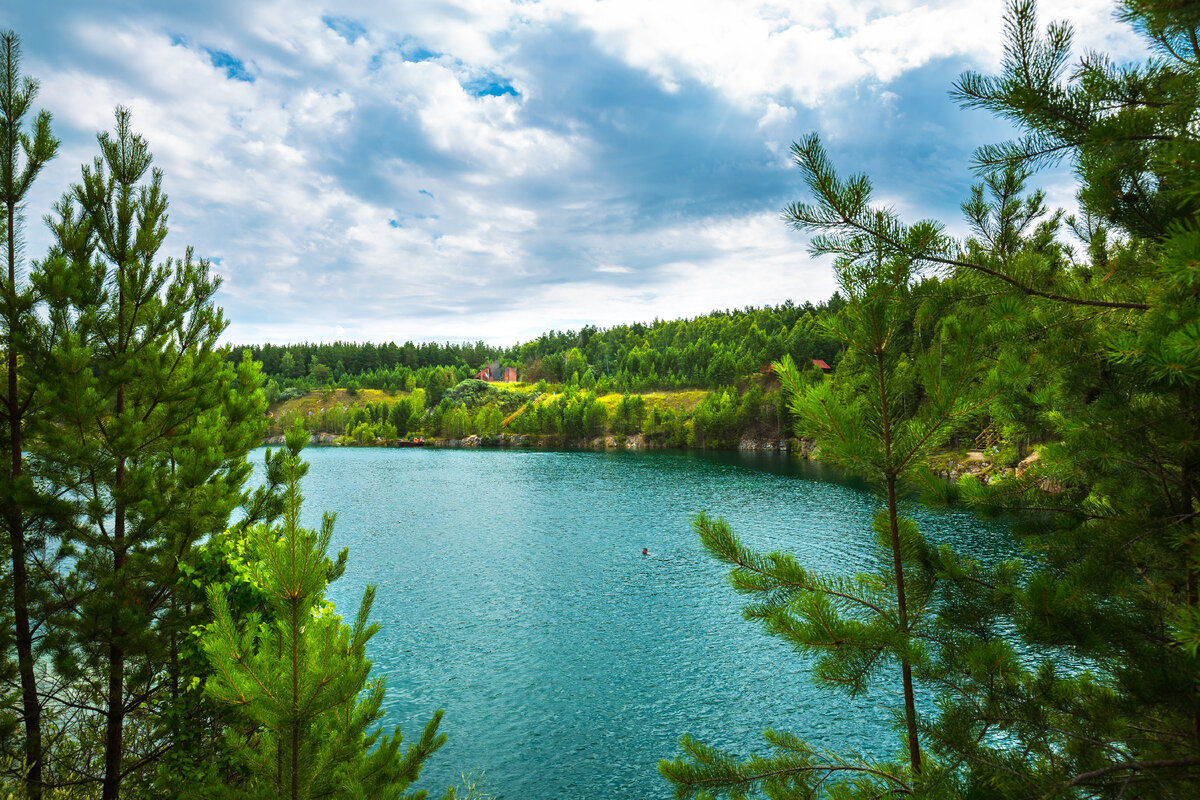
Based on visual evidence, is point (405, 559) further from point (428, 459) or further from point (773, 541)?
point (428, 459)

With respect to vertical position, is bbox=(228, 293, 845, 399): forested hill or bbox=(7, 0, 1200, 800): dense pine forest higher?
bbox=(228, 293, 845, 399): forested hill

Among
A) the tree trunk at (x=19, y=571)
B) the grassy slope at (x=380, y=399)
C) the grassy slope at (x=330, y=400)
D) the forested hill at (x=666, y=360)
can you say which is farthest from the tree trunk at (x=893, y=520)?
the grassy slope at (x=330, y=400)

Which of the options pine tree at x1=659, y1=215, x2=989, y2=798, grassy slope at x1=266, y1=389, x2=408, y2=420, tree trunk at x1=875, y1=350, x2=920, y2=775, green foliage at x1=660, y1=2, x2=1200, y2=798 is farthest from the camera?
grassy slope at x1=266, y1=389, x2=408, y2=420

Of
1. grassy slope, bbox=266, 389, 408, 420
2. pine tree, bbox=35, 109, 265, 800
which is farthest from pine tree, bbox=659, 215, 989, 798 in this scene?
grassy slope, bbox=266, 389, 408, 420

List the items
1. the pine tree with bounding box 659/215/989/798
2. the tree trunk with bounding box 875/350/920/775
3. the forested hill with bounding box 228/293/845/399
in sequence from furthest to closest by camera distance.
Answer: the forested hill with bounding box 228/293/845/399
the tree trunk with bounding box 875/350/920/775
the pine tree with bounding box 659/215/989/798

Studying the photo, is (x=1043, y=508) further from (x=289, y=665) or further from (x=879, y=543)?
(x=289, y=665)

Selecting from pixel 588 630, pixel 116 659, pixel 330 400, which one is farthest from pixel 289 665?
pixel 330 400

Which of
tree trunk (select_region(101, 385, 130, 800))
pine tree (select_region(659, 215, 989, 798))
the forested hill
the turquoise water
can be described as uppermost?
the forested hill

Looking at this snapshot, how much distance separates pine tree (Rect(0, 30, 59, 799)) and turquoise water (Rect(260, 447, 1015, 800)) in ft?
29.2

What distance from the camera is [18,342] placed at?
261 inches

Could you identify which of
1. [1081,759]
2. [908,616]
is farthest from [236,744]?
[1081,759]

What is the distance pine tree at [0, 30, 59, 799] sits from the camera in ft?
22.0

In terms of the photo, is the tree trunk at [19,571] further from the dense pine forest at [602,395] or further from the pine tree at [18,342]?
the dense pine forest at [602,395]

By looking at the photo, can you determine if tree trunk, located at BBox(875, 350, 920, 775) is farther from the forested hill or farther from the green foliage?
the forested hill
